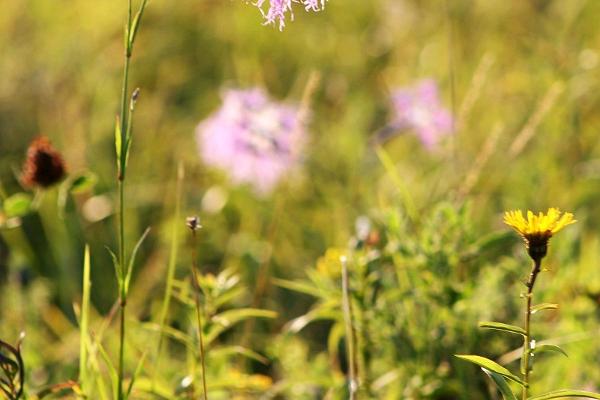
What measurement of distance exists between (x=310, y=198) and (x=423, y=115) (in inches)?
14.5

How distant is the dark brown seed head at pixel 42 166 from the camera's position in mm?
1352

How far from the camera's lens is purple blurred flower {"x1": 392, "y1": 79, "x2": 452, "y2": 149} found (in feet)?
7.65

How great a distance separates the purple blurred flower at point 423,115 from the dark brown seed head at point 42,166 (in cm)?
114

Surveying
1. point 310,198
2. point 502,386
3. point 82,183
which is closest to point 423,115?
point 310,198

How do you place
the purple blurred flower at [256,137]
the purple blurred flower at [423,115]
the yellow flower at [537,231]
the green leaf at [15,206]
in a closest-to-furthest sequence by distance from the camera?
1. the yellow flower at [537,231]
2. the green leaf at [15,206]
3. the purple blurred flower at [256,137]
4. the purple blurred flower at [423,115]

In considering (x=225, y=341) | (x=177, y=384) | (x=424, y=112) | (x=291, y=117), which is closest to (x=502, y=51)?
(x=424, y=112)

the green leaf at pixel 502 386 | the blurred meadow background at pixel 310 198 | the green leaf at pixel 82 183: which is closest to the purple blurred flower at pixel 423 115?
the blurred meadow background at pixel 310 198

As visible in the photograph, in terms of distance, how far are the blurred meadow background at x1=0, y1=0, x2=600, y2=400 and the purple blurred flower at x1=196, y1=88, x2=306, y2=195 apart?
36mm

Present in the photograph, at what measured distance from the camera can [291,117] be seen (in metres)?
2.21

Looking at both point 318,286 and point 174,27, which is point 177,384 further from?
point 174,27

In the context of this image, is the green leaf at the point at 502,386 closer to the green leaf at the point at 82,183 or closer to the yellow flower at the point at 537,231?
the yellow flower at the point at 537,231

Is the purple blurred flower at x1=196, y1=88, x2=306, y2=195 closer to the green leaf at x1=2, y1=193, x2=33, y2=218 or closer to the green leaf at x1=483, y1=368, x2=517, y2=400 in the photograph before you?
the green leaf at x1=2, y1=193, x2=33, y2=218

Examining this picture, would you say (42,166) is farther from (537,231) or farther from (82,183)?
(537,231)

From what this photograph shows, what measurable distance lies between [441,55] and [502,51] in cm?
20
